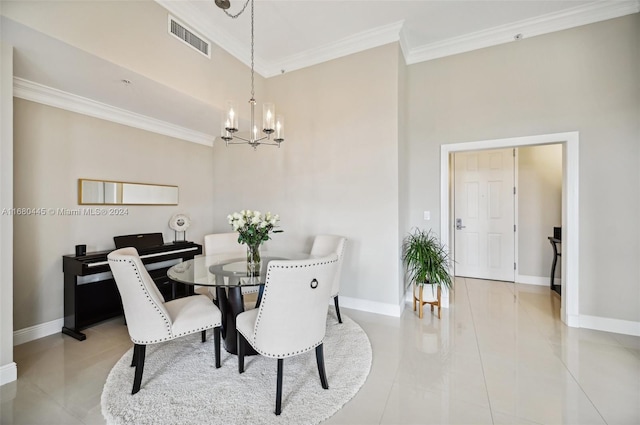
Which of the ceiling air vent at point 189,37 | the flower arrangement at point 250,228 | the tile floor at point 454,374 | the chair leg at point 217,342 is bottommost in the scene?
the tile floor at point 454,374

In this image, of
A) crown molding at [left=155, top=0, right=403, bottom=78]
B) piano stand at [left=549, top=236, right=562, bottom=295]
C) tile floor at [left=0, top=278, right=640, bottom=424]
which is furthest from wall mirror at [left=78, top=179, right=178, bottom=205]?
piano stand at [left=549, top=236, right=562, bottom=295]

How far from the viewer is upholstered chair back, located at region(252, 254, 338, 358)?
1598mm

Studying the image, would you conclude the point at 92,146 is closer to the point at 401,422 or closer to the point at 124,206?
the point at 124,206

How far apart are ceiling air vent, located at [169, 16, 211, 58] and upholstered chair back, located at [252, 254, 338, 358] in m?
2.70

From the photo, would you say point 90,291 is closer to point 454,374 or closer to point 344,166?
point 344,166

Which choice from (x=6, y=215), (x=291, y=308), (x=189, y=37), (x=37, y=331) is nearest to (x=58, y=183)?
(x=6, y=215)

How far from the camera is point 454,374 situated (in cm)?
209

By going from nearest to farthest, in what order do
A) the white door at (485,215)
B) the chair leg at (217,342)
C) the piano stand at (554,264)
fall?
1. the chair leg at (217,342)
2. the piano stand at (554,264)
3. the white door at (485,215)

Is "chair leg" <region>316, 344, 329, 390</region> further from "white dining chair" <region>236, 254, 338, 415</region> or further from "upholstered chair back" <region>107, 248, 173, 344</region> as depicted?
"upholstered chair back" <region>107, 248, 173, 344</region>

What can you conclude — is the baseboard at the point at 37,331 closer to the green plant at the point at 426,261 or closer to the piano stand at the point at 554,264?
the green plant at the point at 426,261

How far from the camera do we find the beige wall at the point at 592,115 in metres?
2.75

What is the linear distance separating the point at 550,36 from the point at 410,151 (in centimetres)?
188

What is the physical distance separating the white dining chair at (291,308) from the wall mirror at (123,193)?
272cm

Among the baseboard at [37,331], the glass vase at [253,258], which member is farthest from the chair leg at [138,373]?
the baseboard at [37,331]
